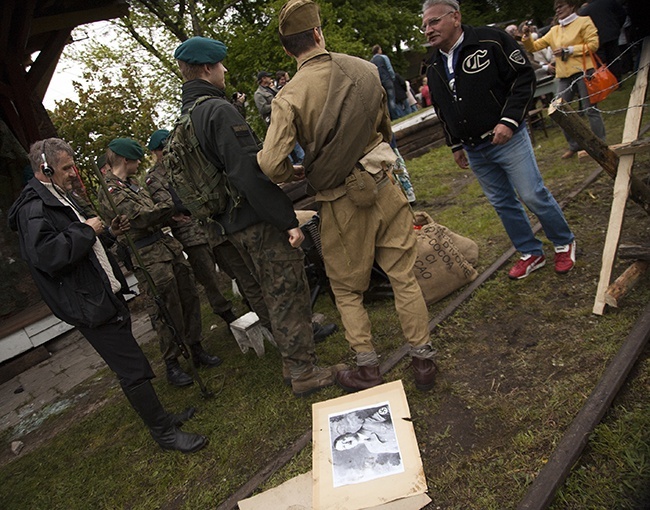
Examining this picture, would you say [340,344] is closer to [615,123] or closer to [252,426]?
[252,426]

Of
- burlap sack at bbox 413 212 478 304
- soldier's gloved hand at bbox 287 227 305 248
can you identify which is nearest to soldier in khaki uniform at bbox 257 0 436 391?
soldier's gloved hand at bbox 287 227 305 248

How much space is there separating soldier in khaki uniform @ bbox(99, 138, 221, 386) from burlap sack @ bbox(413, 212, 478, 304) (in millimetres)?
2191

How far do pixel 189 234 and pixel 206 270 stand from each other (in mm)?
417

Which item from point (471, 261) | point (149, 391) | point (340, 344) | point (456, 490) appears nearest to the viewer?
point (456, 490)

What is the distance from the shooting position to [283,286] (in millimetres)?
3107

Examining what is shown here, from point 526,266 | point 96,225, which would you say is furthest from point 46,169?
point 526,266

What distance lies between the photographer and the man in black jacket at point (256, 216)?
9.12 feet

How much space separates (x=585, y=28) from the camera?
5.82 m

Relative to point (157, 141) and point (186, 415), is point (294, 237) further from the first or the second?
point (157, 141)

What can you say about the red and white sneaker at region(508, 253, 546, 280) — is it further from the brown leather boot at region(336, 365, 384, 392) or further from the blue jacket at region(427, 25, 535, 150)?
the brown leather boot at region(336, 365, 384, 392)

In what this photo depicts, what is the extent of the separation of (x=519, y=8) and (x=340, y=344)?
32.2 metres

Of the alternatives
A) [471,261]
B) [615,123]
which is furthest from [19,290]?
[615,123]

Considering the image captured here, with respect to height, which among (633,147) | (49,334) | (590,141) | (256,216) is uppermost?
(256,216)

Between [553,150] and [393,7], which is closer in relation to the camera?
[553,150]
